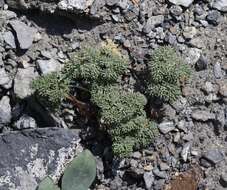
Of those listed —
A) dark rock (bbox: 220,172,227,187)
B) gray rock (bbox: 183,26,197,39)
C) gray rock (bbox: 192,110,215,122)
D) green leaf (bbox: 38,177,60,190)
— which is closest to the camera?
green leaf (bbox: 38,177,60,190)

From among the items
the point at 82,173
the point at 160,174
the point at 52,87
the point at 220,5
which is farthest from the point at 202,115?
the point at 52,87

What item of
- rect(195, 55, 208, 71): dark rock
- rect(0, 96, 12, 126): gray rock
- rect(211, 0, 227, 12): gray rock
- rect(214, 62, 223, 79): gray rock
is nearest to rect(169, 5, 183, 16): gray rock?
rect(211, 0, 227, 12): gray rock

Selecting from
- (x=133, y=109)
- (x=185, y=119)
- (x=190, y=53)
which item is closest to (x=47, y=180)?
(x=133, y=109)

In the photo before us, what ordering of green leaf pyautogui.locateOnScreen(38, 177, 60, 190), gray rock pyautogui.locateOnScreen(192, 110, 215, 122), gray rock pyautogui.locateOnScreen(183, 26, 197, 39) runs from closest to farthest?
green leaf pyautogui.locateOnScreen(38, 177, 60, 190)
gray rock pyautogui.locateOnScreen(192, 110, 215, 122)
gray rock pyautogui.locateOnScreen(183, 26, 197, 39)

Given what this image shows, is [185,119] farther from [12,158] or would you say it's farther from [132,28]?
[12,158]

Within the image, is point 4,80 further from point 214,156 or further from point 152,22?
point 214,156

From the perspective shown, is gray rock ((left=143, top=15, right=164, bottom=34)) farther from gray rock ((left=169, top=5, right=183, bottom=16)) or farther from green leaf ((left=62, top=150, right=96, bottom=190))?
green leaf ((left=62, top=150, right=96, bottom=190))
